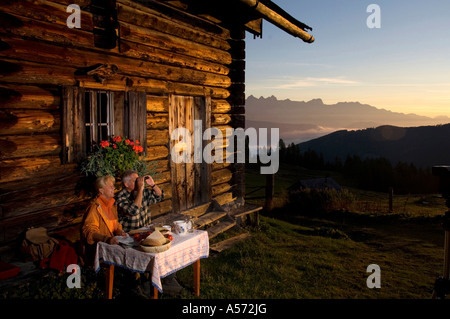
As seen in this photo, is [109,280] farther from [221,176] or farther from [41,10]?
[221,176]

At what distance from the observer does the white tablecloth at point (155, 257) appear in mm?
3971

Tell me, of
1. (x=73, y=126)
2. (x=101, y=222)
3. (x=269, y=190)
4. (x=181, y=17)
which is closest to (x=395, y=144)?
(x=269, y=190)

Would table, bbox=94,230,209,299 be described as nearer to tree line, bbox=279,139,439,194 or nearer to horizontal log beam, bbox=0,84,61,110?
horizontal log beam, bbox=0,84,61,110

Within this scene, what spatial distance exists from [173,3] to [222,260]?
527cm

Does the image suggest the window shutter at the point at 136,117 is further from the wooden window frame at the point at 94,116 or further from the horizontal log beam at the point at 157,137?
the horizontal log beam at the point at 157,137

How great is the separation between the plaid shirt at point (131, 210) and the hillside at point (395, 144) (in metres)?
101

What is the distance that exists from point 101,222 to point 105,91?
241 centimetres

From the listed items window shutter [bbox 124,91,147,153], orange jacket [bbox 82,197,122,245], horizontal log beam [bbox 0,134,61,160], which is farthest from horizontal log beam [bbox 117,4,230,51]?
orange jacket [bbox 82,197,122,245]

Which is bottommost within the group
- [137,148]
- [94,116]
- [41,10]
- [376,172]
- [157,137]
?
[376,172]

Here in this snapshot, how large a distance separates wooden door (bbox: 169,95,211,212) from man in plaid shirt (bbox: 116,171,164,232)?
84.6 inches

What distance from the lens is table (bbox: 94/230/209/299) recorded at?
3975 millimetres

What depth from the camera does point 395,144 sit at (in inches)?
4781

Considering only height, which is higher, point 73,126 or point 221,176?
point 73,126
